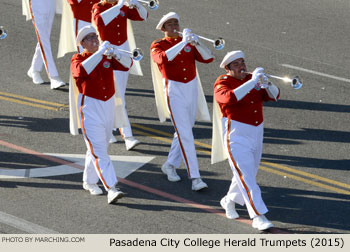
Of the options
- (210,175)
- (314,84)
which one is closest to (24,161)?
(210,175)

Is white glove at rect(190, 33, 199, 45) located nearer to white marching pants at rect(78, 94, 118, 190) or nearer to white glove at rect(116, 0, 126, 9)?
white marching pants at rect(78, 94, 118, 190)

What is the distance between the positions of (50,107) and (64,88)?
2.97 ft

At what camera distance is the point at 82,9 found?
1512cm

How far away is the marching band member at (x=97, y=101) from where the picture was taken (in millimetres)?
11656

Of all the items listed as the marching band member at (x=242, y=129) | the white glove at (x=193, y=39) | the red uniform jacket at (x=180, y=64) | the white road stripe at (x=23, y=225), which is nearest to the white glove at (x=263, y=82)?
the marching band member at (x=242, y=129)

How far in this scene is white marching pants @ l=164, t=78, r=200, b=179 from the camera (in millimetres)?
12234

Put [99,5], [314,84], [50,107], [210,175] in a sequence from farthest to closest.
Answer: [314,84] → [50,107] → [99,5] → [210,175]

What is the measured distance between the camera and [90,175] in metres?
12.0

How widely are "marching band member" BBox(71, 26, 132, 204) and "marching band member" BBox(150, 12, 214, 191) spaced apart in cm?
67

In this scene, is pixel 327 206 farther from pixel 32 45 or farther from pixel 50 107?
pixel 32 45

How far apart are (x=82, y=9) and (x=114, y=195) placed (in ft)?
15.1

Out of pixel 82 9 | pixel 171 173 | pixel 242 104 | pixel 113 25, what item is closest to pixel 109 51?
pixel 242 104

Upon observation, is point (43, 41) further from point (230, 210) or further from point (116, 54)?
point (230, 210)

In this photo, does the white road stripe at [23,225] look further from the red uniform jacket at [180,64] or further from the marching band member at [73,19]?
the marching band member at [73,19]
